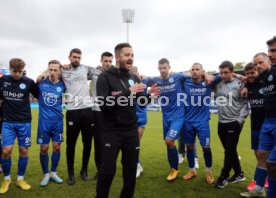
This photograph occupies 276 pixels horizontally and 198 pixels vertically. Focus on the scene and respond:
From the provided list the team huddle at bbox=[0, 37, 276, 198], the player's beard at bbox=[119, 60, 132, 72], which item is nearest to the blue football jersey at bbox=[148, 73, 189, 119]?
the team huddle at bbox=[0, 37, 276, 198]

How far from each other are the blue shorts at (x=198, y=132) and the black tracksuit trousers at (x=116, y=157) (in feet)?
7.35

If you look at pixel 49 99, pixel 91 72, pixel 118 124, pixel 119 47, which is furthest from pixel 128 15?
pixel 118 124

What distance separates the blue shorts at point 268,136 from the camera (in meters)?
4.39

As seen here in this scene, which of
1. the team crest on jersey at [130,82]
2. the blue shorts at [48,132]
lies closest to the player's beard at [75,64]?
the blue shorts at [48,132]

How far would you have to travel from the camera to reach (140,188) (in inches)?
220

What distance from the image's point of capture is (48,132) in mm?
5824

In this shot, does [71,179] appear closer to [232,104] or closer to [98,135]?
[98,135]

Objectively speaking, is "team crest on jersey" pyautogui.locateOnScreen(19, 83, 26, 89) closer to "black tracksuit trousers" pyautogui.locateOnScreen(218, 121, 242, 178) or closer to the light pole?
"black tracksuit trousers" pyautogui.locateOnScreen(218, 121, 242, 178)

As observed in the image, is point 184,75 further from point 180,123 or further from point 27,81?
point 27,81

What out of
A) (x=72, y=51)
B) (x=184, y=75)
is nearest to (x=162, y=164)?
(x=184, y=75)

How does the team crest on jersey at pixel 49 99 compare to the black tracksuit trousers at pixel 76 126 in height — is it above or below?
above

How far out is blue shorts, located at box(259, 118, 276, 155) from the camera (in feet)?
14.4

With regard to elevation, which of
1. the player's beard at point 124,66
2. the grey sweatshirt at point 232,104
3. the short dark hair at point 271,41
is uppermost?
the short dark hair at point 271,41

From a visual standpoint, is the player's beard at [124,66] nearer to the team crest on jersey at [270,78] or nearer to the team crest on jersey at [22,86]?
the team crest on jersey at [270,78]
